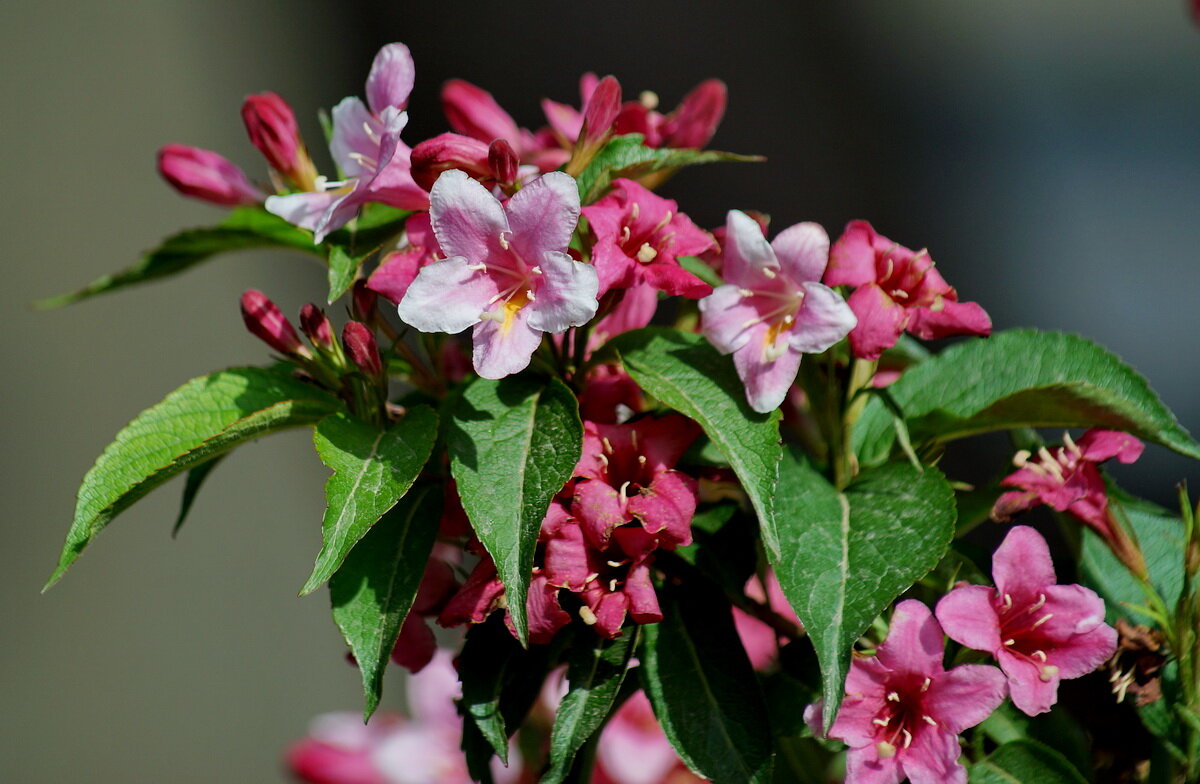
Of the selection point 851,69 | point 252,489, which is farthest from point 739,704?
point 851,69

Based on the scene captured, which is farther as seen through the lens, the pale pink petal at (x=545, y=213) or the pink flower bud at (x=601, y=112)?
the pink flower bud at (x=601, y=112)

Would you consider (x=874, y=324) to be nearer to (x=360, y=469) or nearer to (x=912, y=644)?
(x=912, y=644)

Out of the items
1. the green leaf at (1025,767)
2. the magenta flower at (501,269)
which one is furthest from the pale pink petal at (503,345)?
the green leaf at (1025,767)

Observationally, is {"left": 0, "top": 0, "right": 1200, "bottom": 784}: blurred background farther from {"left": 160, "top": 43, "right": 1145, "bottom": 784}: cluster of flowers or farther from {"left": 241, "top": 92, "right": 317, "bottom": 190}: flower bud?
{"left": 160, "top": 43, "right": 1145, "bottom": 784}: cluster of flowers

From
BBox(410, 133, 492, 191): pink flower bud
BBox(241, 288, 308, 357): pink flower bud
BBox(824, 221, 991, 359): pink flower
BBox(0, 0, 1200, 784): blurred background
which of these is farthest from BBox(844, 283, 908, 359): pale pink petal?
BBox(0, 0, 1200, 784): blurred background

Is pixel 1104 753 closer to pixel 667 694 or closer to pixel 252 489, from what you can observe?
pixel 667 694

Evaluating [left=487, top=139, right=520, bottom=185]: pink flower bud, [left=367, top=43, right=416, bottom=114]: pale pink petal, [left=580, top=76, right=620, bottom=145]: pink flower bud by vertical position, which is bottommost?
[left=487, top=139, right=520, bottom=185]: pink flower bud

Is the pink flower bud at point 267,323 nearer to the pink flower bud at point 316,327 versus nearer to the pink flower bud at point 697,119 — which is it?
the pink flower bud at point 316,327
